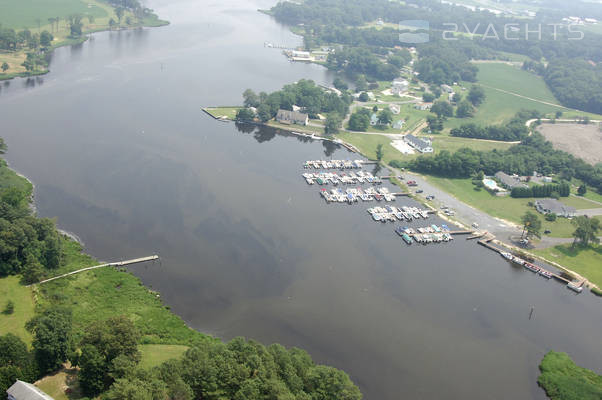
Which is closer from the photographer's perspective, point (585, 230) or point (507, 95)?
point (585, 230)

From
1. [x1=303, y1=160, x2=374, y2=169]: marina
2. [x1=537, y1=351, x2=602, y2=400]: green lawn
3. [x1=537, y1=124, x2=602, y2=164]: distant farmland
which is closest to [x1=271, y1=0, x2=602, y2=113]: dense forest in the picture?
[x1=537, y1=124, x2=602, y2=164]: distant farmland

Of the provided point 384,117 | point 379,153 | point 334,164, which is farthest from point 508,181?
point 384,117

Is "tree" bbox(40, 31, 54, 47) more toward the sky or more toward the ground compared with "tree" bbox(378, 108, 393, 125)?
more toward the sky

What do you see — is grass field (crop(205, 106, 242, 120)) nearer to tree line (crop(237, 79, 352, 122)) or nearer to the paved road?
tree line (crop(237, 79, 352, 122))

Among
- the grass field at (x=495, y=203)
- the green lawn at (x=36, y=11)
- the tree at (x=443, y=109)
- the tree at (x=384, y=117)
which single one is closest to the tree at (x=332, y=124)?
the tree at (x=384, y=117)

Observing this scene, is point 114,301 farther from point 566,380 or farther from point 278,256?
point 566,380
